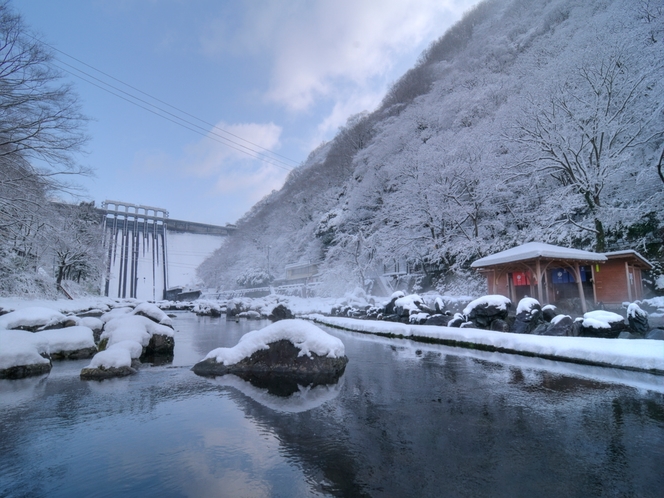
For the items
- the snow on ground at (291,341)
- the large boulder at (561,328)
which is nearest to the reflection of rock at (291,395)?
the snow on ground at (291,341)

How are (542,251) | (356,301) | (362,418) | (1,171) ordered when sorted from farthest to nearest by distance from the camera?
(356,301)
(542,251)
(1,171)
(362,418)

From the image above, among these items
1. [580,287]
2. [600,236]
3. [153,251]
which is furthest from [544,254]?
[153,251]

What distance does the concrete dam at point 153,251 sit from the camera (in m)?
72.3

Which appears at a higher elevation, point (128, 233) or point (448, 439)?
point (128, 233)

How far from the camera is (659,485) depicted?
2.85m

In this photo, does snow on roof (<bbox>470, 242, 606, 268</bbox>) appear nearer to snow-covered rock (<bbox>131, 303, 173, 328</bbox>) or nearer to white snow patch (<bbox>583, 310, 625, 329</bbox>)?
white snow patch (<bbox>583, 310, 625, 329</bbox>)

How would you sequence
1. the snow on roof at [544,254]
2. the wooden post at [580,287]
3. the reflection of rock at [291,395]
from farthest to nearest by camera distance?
1. the wooden post at [580,287]
2. the snow on roof at [544,254]
3. the reflection of rock at [291,395]

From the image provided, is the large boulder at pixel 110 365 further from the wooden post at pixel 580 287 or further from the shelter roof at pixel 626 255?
the shelter roof at pixel 626 255

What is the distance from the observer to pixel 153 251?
81.6 meters

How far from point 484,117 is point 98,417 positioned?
32.5 meters

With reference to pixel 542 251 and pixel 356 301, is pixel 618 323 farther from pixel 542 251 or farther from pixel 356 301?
pixel 356 301

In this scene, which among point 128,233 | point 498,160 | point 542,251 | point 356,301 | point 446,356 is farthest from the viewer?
point 128,233

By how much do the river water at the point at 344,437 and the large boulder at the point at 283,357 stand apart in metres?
0.76

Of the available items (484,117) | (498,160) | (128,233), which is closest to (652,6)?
(498,160)
